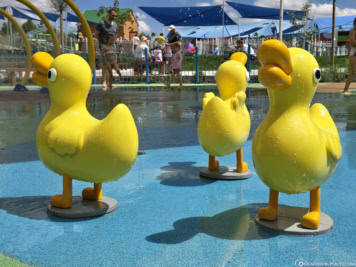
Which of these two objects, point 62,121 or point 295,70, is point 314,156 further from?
point 62,121

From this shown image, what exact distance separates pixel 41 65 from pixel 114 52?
898 cm

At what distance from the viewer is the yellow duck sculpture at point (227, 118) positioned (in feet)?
13.1

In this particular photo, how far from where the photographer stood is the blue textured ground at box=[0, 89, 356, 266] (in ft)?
8.13

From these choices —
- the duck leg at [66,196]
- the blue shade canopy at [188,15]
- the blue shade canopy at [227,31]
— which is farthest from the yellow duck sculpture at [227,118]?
the blue shade canopy at [227,31]

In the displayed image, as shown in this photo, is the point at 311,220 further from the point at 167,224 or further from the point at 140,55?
the point at 140,55

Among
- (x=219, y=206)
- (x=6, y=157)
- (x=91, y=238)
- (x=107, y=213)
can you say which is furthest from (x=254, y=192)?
(x=6, y=157)

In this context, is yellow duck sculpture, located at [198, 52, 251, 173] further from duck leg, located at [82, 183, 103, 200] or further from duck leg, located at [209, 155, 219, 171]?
duck leg, located at [82, 183, 103, 200]

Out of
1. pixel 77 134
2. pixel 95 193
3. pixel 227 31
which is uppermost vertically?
pixel 227 31

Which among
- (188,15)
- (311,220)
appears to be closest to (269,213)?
(311,220)

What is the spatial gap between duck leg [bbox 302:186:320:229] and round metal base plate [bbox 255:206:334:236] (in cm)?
3

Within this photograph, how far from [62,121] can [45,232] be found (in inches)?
32.5

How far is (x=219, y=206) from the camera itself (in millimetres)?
3391

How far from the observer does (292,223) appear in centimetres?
294

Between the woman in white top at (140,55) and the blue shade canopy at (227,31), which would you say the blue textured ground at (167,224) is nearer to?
the woman in white top at (140,55)
